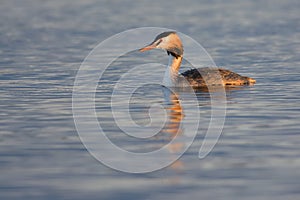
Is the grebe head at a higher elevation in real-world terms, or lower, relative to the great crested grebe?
higher

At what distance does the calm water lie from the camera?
888cm

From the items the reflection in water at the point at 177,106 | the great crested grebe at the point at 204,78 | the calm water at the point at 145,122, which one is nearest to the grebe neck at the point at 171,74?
the great crested grebe at the point at 204,78

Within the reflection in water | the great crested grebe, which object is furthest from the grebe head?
the reflection in water

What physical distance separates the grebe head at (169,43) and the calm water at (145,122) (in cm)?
117

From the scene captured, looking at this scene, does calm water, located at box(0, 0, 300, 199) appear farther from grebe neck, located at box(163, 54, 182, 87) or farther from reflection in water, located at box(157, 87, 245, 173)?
grebe neck, located at box(163, 54, 182, 87)

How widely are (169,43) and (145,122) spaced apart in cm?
520

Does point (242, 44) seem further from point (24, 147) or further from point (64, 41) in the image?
point (24, 147)

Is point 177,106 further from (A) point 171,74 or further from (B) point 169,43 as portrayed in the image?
(B) point 169,43

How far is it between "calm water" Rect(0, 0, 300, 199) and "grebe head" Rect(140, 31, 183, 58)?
1174 millimetres

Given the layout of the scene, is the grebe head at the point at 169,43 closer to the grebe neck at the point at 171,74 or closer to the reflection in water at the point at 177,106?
the grebe neck at the point at 171,74

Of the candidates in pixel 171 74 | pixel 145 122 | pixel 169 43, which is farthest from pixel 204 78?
pixel 145 122

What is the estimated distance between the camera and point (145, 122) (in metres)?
12.9

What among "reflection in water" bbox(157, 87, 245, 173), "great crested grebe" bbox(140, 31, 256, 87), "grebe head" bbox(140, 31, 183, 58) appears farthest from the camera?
"grebe head" bbox(140, 31, 183, 58)

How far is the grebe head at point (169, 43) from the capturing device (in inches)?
692
